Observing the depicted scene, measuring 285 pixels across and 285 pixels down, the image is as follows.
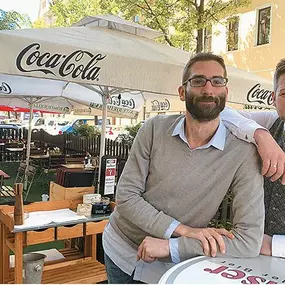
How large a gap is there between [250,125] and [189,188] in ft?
1.25

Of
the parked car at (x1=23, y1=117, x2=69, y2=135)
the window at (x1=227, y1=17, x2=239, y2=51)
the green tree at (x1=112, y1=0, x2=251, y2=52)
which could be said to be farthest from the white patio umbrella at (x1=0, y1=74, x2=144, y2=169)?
the parked car at (x1=23, y1=117, x2=69, y2=135)

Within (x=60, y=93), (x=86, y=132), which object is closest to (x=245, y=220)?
(x=60, y=93)

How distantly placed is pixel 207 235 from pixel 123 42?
120 inches

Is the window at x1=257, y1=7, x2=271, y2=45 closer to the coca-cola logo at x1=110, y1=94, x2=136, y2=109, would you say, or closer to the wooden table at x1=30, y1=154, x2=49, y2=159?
the coca-cola logo at x1=110, y1=94, x2=136, y2=109

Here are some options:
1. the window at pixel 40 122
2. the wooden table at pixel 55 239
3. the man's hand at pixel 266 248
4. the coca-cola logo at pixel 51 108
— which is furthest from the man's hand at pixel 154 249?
the window at pixel 40 122

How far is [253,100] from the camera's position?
182 inches

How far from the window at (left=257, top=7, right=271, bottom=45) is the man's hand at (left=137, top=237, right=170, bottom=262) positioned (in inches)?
629

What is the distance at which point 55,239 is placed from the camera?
3516 millimetres

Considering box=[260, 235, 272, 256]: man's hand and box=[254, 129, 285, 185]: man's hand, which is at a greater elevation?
box=[254, 129, 285, 185]: man's hand

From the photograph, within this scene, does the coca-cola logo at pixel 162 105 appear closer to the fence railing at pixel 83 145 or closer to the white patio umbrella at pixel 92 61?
the fence railing at pixel 83 145

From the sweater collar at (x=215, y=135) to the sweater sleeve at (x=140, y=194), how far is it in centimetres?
13

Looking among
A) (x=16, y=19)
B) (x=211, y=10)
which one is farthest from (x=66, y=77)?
(x=16, y=19)

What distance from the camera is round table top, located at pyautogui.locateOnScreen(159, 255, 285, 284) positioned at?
1.25 m

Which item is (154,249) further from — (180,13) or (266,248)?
(180,13)
